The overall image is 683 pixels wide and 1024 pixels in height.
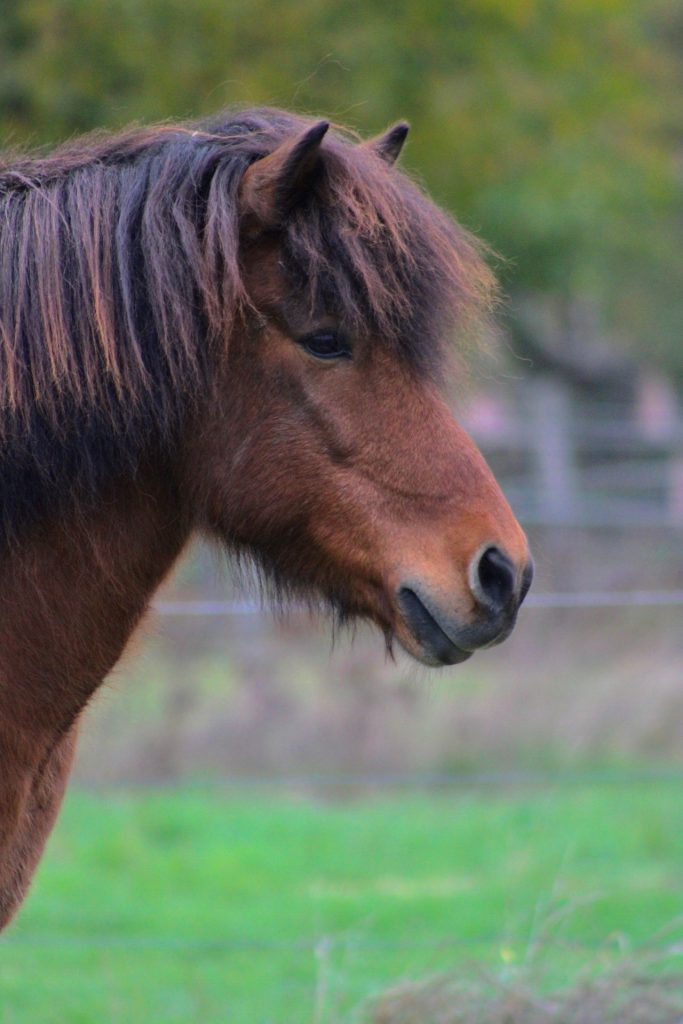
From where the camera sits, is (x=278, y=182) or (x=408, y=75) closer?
(x=278, y=182)

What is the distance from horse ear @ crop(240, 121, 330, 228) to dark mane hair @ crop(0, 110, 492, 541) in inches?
1.1

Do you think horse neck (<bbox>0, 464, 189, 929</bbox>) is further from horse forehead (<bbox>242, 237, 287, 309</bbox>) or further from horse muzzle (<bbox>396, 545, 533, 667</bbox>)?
horse muzzle (<bbox>396, 545, 533, 667</bbox>)

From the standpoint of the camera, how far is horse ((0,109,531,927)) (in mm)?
2465

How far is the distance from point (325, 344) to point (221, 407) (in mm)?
241

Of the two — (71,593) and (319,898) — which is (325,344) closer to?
(71,593)

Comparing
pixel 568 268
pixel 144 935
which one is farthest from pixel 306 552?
pixel 568 268

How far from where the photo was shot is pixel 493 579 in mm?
2416

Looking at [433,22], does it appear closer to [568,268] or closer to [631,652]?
[631,652]

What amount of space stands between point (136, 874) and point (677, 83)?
56.6 ft

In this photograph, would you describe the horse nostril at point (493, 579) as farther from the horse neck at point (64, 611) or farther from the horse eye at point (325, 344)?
the horse neck at point (64, 611)

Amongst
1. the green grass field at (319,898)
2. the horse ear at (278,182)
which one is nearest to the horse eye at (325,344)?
the horse ear at (278,182)

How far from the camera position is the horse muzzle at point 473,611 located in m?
2.40

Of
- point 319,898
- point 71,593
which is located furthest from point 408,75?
point 71,593

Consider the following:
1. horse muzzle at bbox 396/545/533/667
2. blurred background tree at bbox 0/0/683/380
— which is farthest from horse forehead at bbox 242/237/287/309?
blurred background tree at bbox 0/0/683/380
